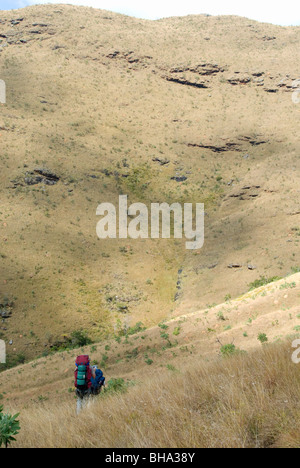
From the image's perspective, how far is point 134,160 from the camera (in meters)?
46.2

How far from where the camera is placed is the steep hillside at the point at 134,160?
2567cm

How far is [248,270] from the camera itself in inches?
1038

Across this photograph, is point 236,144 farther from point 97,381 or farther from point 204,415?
point 204,415

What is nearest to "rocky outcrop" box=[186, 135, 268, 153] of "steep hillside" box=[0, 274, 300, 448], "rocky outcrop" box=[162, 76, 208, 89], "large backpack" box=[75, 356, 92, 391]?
"rocky outcrop" box=[162, 76, 208, 89]

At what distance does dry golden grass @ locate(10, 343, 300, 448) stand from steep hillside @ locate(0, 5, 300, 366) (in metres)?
8.38

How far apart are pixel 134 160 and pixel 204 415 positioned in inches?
1755

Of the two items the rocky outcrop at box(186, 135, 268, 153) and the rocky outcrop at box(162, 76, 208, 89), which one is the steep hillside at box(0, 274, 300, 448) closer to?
the rocky outcrop at box(186, 135, 268, 153)

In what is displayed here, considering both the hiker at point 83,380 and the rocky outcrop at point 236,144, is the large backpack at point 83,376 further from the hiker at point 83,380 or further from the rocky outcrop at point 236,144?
the rocky outcrop at point 236,144

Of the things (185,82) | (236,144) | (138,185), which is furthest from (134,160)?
(185,82)

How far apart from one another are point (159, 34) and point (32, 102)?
3913cm

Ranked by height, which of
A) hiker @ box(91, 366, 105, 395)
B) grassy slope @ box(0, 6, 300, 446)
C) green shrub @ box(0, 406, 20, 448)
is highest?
grassy slope @ box(0, 6, 300, 446)

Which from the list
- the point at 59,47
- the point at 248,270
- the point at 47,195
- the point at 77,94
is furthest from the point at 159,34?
the point at 248,270

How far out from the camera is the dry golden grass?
9.61 feet

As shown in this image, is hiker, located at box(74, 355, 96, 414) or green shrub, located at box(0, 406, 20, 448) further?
hiker, located at box(74, 355, 96, 414)
